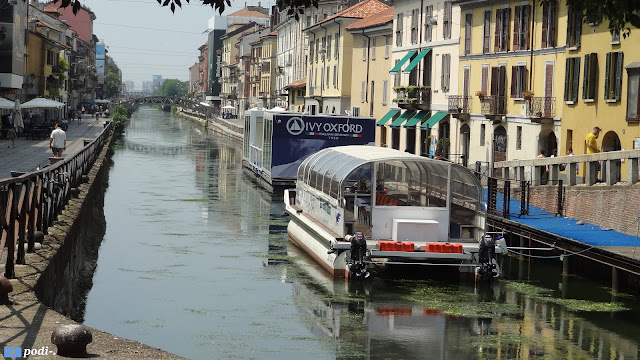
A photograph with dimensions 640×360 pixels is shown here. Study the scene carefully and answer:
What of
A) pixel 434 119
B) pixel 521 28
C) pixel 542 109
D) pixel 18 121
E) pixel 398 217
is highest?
pixel 521 28

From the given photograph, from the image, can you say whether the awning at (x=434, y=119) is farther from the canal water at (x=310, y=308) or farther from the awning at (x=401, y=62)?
the canal water at (x=310, y=308)

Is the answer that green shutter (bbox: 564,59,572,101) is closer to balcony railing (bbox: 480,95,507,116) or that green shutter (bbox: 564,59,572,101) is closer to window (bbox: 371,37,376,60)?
balcony railing (bbox: 480,95,507,116)

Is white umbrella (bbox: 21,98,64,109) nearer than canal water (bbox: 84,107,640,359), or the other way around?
canal water (bbox: 84,107,640,359)

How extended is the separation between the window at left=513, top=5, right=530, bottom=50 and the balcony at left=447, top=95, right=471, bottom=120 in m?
5.21

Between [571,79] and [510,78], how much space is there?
6.69m

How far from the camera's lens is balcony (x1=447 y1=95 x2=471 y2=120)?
153 feet

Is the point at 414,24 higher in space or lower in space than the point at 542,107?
higher

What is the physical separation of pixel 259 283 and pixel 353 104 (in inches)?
1970

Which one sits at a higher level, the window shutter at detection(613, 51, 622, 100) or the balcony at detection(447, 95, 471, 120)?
the window shutter at detection(613, 51, 622, 100)

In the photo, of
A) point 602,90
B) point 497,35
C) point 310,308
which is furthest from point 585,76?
point 310,308

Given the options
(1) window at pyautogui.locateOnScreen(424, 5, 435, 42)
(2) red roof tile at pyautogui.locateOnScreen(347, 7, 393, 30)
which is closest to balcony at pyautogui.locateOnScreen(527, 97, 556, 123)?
(1) window at pyautogui.locateOnScreen(424, 5, 435, 42)

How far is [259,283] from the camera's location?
68.3 feet

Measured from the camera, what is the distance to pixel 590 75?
33531mm

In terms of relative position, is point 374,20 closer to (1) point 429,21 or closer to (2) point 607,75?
(1) point 429,21
